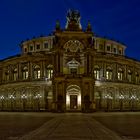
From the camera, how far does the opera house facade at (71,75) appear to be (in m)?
68.9

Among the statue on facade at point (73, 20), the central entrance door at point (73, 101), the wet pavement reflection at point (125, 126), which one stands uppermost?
the statue on facade at point (73, 20)

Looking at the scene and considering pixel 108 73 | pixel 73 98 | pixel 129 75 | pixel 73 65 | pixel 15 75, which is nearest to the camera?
pixel 73 98

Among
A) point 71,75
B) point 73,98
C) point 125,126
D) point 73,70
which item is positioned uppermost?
point 73,70

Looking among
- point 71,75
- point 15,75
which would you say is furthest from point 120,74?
point 15,75

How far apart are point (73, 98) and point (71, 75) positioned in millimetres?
6088

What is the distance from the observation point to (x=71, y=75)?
68812 mm

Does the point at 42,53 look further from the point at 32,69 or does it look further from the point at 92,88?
the point at 92,88

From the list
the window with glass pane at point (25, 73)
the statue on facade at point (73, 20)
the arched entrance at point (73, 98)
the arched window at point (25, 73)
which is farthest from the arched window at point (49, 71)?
the statue on facade at point (73, 20)

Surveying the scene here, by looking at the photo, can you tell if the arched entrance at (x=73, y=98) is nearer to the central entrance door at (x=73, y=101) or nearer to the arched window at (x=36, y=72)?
the central entrance door at (x=73, y=101)

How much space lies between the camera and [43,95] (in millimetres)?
76188

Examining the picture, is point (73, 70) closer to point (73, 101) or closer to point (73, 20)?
point (73, 101)

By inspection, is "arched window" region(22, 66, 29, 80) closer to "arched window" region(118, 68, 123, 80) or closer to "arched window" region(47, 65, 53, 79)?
"arched window" region(47, 65, 53, 79)

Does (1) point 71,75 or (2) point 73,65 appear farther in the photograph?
(2) point 73,65

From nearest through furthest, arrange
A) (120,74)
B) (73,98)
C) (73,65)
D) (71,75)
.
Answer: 1. (71,75)
2. (73,98)
3. (73,65)
4. (120,74)
